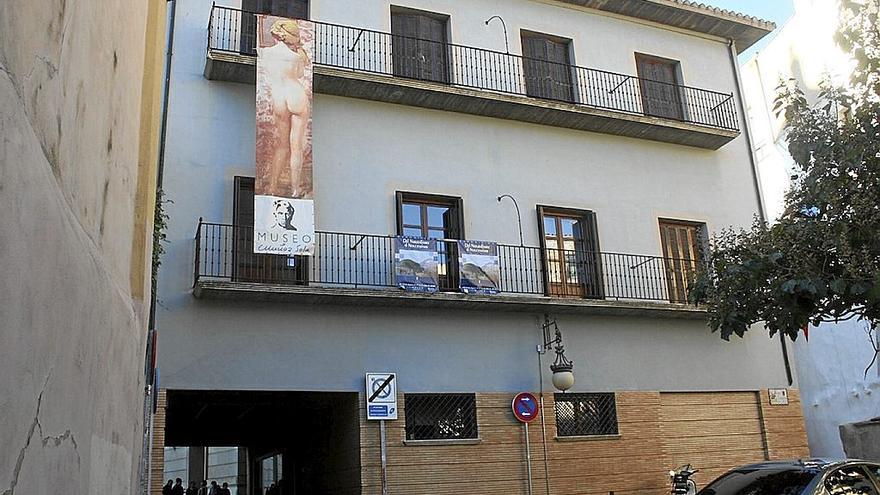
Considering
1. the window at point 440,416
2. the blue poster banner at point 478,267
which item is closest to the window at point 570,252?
the blue poster banner at point 478,267

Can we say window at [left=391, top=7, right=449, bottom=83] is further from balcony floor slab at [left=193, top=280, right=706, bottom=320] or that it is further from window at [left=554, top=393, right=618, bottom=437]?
window at [left=554, top=393, right=618, bottom=437]

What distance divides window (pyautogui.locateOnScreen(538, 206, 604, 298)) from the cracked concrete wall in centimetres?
1104

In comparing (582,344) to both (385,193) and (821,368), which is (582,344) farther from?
(821,368)

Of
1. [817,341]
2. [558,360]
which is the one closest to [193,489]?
[558,360]

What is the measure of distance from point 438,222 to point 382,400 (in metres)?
3.33

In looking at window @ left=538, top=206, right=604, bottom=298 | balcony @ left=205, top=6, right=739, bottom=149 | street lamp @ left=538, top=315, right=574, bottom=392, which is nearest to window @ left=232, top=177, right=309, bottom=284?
balcony @ left=205, top=6, right=739, bottom=149

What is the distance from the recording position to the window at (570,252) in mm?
14945

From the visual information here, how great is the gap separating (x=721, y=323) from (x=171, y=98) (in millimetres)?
8918

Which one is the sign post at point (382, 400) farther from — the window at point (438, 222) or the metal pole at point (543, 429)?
the metal pole at point (543, 429)

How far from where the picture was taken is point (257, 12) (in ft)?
47.0

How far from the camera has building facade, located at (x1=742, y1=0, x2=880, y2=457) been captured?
20938 mm

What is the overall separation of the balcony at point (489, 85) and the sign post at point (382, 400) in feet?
15.9

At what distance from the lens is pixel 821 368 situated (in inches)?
875


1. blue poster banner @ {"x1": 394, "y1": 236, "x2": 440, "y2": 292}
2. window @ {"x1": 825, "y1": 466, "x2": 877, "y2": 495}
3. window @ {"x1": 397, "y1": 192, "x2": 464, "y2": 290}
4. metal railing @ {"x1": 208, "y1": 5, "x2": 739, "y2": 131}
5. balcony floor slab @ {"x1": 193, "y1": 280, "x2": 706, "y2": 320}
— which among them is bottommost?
window @ {"x1": 825, "y1": 466, "x2": 877, "y2": 495}
